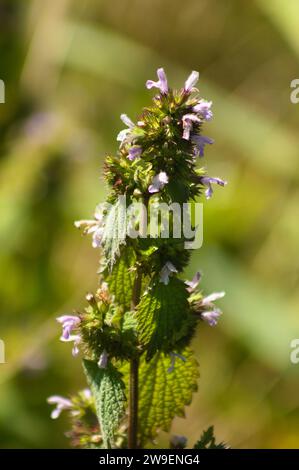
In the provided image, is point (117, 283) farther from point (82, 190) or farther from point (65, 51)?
Result: point (65, 51)

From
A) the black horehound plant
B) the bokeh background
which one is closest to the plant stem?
the black horehound plant

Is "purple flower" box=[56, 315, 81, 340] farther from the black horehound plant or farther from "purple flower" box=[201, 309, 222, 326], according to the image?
"purple flower" box=[201, 309, 222, 326]

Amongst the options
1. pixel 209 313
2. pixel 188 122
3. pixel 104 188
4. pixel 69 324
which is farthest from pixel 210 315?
pixel 104 188

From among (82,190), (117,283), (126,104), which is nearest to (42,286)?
(82,190)

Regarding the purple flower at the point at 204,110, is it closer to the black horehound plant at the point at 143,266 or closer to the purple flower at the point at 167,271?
the black horehound plant at the point at 143,266

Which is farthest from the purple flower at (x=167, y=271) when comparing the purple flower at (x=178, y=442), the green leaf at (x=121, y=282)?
the purple flower at (x=178, y=442)
